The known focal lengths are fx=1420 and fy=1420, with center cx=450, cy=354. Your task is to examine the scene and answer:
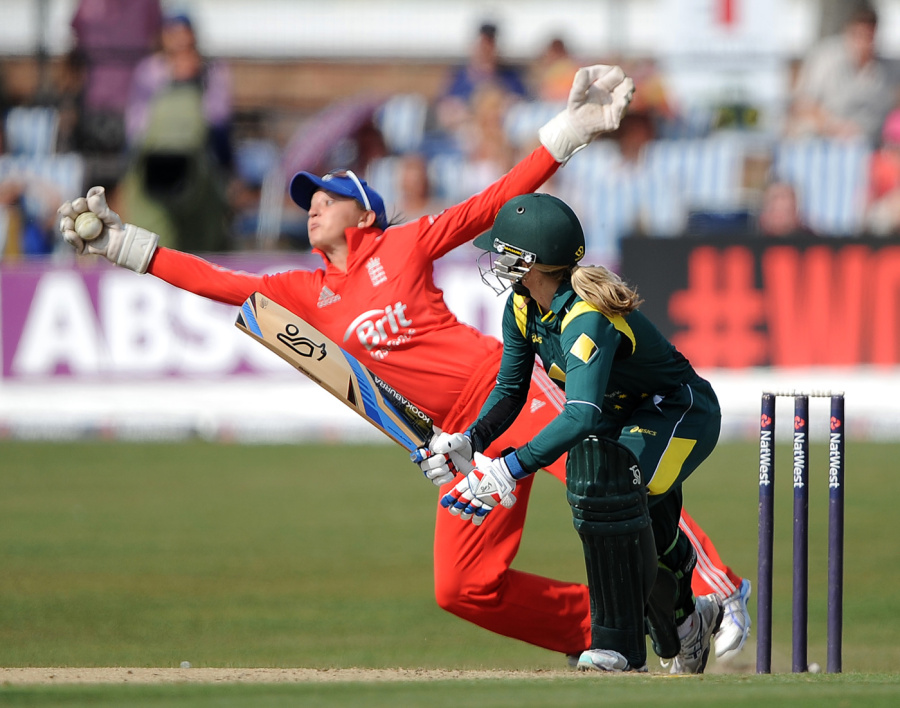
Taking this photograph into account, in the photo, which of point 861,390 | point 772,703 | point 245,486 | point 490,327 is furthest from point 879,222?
point 772,703

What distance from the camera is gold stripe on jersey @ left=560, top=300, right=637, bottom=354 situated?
458 centimetres

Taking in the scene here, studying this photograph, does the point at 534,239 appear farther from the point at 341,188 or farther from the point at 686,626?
the point at 686,626

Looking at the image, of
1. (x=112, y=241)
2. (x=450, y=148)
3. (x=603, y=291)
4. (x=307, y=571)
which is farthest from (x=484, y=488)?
(x=450, y=148)

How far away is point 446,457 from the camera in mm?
4781

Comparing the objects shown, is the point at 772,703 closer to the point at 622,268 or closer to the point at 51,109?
the point at 622,268

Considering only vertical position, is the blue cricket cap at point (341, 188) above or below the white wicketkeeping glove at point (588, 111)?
below

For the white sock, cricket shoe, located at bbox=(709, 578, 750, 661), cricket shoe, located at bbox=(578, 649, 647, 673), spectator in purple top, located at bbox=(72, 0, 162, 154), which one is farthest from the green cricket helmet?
spectator in purple top, located at bbox=(72, 0, 162, 154)

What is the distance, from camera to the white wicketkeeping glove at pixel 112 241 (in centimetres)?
563

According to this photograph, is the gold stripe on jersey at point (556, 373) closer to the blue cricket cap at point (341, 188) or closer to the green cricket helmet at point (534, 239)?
the green cricket helmet at point (534, 239)

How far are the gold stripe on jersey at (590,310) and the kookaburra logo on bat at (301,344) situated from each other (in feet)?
3.48

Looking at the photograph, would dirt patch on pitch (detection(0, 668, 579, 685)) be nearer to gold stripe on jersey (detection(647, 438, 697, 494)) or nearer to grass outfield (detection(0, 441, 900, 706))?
grass outfield (detection(0, 441, 900, 706))

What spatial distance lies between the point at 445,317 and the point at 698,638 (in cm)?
158

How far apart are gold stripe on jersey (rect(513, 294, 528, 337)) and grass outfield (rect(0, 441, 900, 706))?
122 cm

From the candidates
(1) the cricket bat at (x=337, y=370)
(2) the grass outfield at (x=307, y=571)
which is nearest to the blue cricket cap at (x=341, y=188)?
(1) the cricket bat at (x=337, y=370)
